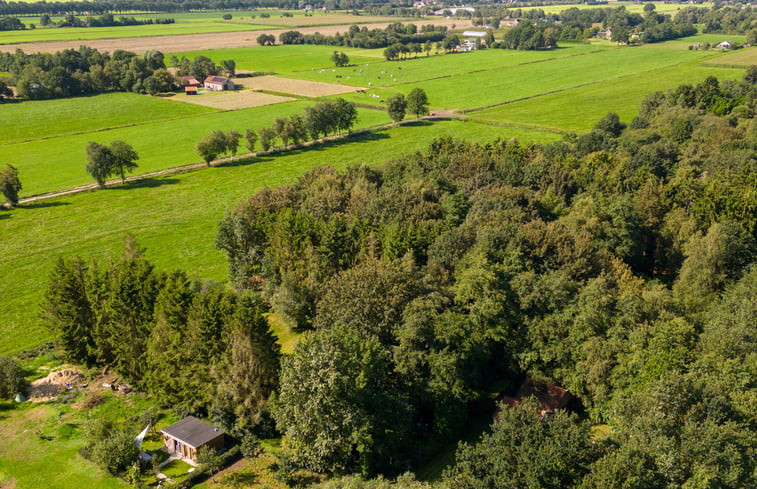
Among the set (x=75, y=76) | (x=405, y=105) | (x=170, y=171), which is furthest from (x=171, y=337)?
(x=75, y=76)

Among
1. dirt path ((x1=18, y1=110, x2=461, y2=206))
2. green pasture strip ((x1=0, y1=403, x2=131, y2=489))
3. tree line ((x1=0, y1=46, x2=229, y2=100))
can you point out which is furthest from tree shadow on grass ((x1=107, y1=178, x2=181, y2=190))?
tree line ((x1=0, y1=46, x2=229, y2=100))

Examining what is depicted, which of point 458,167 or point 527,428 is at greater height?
point 458,167

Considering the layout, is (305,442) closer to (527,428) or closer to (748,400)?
(527,428)

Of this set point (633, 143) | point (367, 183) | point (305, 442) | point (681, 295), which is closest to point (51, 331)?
point (305, 442)

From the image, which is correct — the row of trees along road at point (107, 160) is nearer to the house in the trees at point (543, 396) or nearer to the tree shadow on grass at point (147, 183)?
the tree shadow on grass at point (147, 183)

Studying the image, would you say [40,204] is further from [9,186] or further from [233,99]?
[233,99]

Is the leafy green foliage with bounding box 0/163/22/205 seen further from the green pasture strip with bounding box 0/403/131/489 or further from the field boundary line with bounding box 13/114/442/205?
the green pasture strip with bounding box 0/403/131/489

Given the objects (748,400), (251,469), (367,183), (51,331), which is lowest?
(251,469)
